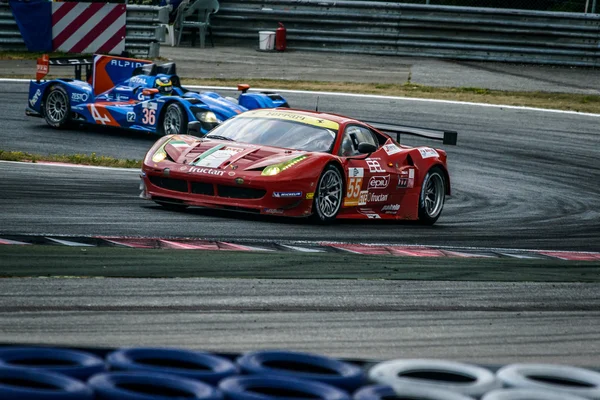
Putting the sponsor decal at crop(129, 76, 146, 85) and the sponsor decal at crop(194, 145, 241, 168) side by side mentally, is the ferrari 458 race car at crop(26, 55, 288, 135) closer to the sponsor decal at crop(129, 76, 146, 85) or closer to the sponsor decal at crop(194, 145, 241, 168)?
the sponsor decal at crop(129, 76, 146, 85)

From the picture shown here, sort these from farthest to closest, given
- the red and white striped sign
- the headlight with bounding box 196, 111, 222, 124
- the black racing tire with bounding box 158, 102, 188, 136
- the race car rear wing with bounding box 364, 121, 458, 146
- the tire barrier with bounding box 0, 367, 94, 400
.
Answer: the red and white striped sign, the black racing tire with bounding box 158, 102, 188, 136, the headlight with bounding box 196, 111, 222, 124, the race car rear wing with bounding box 364, 121, 458, 146, the tire barrier with bounding box 0, 367, 94, 400

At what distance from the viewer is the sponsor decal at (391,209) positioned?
35.4ft

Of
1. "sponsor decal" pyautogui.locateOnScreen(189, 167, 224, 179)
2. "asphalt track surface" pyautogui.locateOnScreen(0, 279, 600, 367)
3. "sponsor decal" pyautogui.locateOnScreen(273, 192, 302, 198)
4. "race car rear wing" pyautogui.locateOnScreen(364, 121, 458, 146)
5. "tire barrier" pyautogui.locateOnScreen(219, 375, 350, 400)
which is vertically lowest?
"asphalt track surface" pyautogui.locateOnScreen(0, 279, 600, 367)

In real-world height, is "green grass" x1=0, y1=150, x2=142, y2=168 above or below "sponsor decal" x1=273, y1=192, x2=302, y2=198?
below

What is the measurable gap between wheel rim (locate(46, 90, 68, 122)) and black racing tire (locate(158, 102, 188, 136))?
196 cm

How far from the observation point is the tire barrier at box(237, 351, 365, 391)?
3439 mm

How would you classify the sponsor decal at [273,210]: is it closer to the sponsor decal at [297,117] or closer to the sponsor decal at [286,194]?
the sponsor decal at [286,194]

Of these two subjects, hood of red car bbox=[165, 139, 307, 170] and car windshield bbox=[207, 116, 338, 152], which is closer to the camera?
hood of red car bbox=[165, 139, 307, 170]

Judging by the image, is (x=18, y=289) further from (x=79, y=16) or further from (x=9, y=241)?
(x=79, y=16)

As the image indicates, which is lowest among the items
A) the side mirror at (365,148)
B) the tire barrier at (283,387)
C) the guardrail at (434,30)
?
the tire barrier at (283,387)

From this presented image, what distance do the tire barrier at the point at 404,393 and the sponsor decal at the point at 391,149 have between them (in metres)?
7.66

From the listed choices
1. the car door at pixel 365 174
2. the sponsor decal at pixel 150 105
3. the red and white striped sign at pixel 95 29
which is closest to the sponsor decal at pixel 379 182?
the car door at pixel 365 174

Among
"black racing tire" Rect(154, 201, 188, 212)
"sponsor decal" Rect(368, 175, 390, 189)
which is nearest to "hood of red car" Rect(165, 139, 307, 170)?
"black racing tire" Rect(154, 201, 188, 212)

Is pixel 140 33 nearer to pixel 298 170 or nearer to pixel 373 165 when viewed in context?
pixel 373 165
